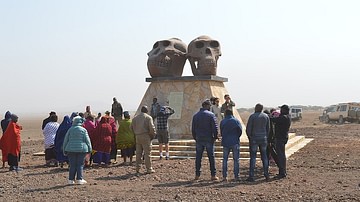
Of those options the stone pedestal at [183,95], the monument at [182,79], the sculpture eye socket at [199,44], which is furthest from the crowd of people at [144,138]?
the sculpture eye socket at [199,44]

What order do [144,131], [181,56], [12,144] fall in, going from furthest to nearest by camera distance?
[181,56]
[12,144]
[144,131]

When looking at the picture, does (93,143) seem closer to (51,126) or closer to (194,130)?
(51,126)

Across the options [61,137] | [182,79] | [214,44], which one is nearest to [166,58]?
[182,79]

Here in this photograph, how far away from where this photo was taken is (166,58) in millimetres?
17469

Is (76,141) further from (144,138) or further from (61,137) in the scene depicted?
(61,137)

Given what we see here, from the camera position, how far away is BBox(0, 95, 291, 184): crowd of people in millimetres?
9727

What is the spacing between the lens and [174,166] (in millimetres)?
11898

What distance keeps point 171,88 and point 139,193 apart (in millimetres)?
8698

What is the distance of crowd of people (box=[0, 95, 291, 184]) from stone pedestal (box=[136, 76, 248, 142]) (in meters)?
3.26

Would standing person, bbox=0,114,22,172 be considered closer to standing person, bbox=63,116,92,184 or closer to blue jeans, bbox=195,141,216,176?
standing person, bbox=63,116,92,184

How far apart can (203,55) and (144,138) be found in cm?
701

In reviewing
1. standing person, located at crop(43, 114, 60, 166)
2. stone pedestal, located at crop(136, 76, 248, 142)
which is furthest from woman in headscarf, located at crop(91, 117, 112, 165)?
stone pedestal, located at crop(136, 76, 248, 142)

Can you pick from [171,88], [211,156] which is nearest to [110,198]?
[211,156]

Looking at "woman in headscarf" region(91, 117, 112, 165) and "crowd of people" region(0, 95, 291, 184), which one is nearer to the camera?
"crowd of people" region(0, 95, 291, 184)
